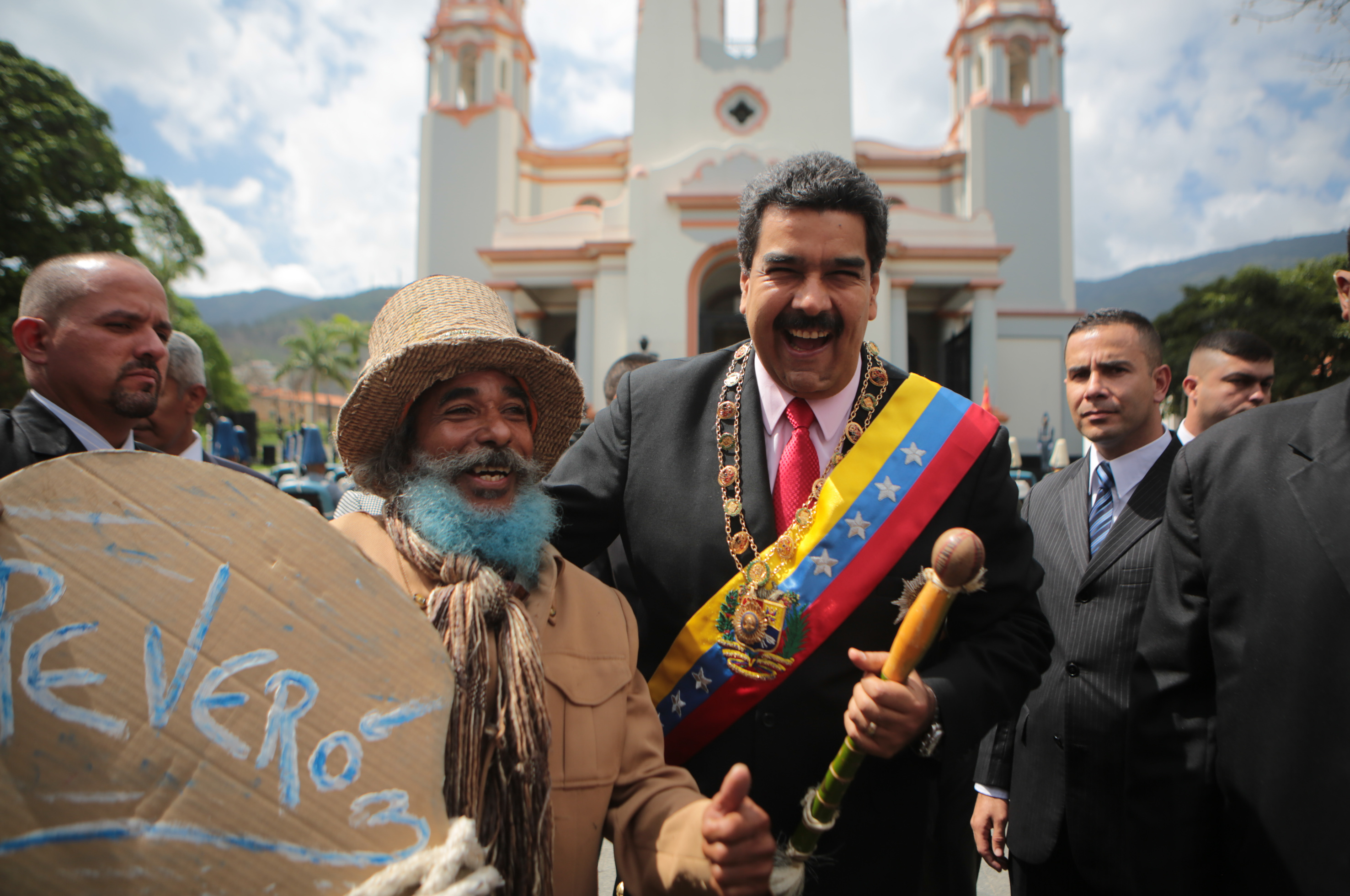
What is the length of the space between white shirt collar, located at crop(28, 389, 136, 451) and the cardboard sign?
1.32m

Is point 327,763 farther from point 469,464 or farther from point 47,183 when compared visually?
point 47,183

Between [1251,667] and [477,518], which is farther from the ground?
[477,518]

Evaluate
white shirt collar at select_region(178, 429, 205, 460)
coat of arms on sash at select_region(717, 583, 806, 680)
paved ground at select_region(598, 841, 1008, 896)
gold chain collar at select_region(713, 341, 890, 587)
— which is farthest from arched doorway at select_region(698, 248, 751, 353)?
coat of arms on sash at select_region(717, 583, 806, 680)

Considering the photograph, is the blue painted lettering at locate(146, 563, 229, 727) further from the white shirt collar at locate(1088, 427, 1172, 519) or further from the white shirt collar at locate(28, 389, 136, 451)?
the white shirt collar at locate(1088, 427, 1172, 519)

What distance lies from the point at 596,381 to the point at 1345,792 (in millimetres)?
17819

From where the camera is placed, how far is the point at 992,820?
2557mm

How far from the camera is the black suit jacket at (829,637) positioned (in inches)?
68.8

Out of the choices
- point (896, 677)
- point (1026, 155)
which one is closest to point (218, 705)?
point (896, 677)

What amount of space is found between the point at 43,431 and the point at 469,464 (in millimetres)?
1295

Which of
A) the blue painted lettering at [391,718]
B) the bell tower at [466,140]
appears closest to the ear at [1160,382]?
the blue painted lettering at [391,718]

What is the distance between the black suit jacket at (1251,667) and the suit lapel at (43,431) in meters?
2.87

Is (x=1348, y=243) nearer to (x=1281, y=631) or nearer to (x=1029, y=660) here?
(x=1281, y=631)

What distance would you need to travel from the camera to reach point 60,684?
97 centimetres

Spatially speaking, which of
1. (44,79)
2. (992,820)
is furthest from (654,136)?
(992,820)
